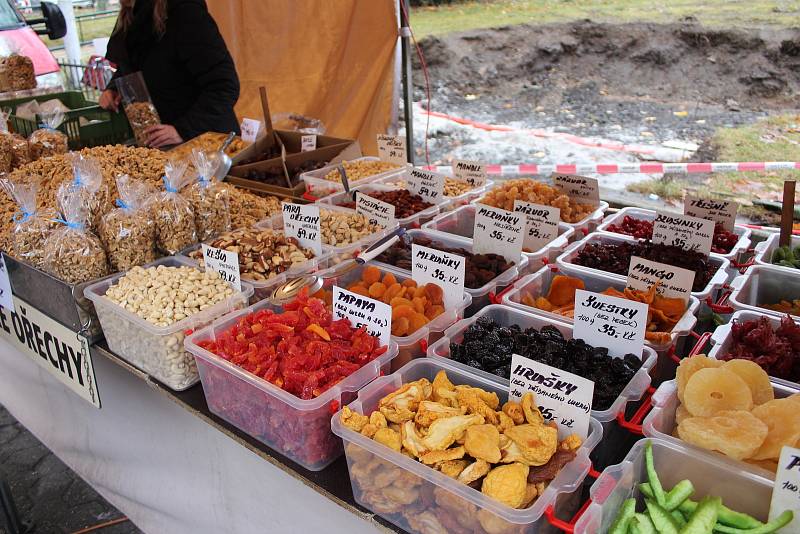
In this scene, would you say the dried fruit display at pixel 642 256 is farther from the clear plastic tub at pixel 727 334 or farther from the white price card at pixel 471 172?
the white price card at pixel 471 172

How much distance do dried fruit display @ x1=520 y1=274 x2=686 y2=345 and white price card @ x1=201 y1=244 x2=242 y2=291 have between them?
76cm

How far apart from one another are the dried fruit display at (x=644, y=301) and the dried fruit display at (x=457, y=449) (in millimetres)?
469

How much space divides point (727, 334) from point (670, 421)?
0.31 meters

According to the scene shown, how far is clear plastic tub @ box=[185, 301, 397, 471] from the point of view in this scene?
1.18 meters

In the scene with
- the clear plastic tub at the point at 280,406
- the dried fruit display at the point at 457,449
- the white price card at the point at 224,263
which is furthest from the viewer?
the white price card at the point at 224,263

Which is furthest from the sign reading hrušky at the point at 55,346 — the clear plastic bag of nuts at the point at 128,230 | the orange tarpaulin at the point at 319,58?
the orange tarpaulin at the point at 319,58

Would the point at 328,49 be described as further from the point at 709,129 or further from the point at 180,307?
the point at 709,129

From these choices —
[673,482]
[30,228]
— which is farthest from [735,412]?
[30,228]

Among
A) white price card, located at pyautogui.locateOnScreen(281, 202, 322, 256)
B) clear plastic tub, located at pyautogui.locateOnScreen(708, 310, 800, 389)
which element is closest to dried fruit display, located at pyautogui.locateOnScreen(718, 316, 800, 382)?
clear plastic tub, located at pyautogui.locateOnScreen(708, 310, 800, 389)

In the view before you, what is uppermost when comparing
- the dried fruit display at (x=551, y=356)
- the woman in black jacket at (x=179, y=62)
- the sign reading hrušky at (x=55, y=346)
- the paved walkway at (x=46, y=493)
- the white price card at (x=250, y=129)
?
the woman in black jacket at (x=179, y=62)

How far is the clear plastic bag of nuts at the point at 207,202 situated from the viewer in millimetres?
1897

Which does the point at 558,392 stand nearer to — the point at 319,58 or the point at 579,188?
the point at 579,188

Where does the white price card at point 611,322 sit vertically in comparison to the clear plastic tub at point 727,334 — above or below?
above

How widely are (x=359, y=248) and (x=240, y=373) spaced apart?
2.44 ft
